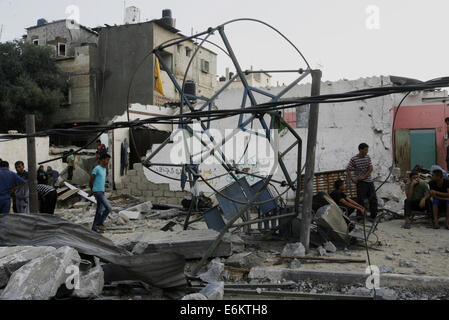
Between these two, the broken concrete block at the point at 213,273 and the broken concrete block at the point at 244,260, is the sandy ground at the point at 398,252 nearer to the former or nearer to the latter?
the broken concrete block at the point at 244,260

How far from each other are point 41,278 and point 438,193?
6.87 meters

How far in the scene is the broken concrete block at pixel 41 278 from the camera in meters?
2.91

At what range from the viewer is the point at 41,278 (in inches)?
120

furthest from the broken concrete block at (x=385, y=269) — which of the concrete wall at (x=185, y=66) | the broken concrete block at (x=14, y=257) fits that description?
the concrete wall at (x=185, y=66)

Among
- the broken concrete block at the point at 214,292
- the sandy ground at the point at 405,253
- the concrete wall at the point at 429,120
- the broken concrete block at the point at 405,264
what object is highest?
the concrete wall at the point at 429,120

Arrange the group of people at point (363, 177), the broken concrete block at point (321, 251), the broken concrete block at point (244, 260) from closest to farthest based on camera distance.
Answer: the broken concrete block at point (244, 260)
the broken concrete block at point (321, 251)
the group of people at point (363, 177)

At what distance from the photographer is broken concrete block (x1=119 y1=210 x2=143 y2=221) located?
908 cm

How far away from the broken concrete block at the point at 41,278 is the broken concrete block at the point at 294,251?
114 inches

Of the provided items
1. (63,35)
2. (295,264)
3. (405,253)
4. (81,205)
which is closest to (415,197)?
(405,253)

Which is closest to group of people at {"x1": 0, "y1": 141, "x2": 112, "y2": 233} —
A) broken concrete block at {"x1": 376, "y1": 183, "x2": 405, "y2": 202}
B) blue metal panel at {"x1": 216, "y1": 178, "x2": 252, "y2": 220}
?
blue metal panel at {"x1": 216, "y1": 178, "x2": 252, "y2": 220}

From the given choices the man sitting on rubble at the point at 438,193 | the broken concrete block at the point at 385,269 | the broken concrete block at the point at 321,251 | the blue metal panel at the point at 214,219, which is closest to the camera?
the broken concrete block at the point at 385,269

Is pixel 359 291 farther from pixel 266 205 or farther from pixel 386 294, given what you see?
pixel 266 205

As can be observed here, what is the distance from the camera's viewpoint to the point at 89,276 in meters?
3.40
